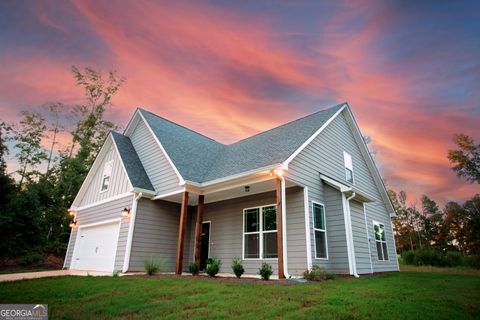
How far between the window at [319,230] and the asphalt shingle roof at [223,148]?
7.47 feet

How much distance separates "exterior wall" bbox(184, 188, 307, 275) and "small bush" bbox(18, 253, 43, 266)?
31.6 feet

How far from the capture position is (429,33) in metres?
9.01

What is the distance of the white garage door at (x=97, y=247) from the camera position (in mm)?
10672

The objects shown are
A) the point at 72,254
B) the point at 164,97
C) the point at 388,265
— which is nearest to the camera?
the point at 388,265

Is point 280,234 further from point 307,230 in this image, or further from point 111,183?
point 111,183

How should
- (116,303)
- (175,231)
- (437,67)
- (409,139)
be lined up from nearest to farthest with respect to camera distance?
1. (116,303)
2. (437,67)
3. (175,231)
4. (409,139)

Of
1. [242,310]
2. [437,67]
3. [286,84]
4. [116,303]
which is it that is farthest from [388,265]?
[116,303]

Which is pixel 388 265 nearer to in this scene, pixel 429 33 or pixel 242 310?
pixel 429 33

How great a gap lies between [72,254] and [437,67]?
17047 millimetres

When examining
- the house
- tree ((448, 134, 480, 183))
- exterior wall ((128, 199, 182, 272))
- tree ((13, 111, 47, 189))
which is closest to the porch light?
the house

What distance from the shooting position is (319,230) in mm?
8969

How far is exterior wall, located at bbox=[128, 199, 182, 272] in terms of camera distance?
983cm

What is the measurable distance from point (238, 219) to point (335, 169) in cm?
429

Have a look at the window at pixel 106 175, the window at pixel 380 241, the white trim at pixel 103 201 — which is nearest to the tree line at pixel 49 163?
the white trim at pixel 103 201
